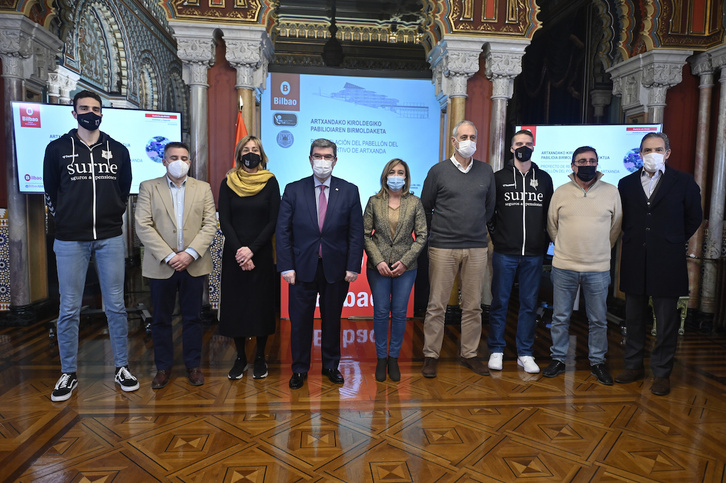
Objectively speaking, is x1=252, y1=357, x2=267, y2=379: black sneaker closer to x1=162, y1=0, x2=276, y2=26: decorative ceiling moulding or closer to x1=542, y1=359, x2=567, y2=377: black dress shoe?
x1=542, y1=359, x2=567, y2=377: black dress shoe

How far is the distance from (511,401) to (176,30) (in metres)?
4.16

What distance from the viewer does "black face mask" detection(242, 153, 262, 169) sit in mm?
2971

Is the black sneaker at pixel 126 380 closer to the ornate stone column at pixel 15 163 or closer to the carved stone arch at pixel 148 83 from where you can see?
the ornate stone column at pixel 15 163

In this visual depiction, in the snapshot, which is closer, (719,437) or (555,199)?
(719,437)

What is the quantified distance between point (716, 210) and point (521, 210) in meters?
2.72

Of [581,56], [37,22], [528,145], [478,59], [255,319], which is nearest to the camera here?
[255,319]

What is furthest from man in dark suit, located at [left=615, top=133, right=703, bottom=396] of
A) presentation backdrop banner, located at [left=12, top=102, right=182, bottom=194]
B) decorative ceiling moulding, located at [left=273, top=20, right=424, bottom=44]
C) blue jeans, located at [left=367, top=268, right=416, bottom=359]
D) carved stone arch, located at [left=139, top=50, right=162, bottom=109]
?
carved stone arch, located at [left=139, top=50, right=162, bottom=109]

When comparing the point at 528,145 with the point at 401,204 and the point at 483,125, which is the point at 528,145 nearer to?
the point at 401,204

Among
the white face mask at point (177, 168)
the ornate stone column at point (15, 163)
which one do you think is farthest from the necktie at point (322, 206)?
the ornate stone column at point (15, 163)

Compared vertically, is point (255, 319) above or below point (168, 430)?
above

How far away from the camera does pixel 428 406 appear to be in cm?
280

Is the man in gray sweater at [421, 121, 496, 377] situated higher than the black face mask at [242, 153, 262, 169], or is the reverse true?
the black face mask at [242, 153, 262, 169]

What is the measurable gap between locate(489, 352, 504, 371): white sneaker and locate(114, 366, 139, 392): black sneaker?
2304 millimetres

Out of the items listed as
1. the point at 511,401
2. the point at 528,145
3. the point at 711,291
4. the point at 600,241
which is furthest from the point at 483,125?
the point at 511,401
